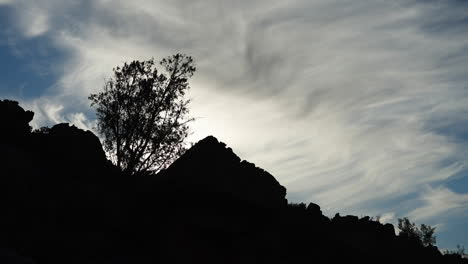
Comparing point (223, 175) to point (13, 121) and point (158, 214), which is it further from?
point (13, 121)

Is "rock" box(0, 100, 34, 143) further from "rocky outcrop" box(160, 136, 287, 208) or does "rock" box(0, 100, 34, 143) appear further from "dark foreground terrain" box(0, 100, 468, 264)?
"rocky outcrop" box(160, 136, 287, 208)

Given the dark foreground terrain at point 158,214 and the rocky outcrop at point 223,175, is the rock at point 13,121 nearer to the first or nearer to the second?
the dark foreground terrain at point 158,214

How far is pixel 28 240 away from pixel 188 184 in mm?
10335

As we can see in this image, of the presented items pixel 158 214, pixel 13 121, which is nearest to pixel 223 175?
pixel 158 214

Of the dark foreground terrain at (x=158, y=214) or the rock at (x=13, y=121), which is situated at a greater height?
the rock at (x=13, y=121)

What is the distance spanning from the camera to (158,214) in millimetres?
25359

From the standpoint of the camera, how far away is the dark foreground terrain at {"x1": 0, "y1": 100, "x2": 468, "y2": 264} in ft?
70.5

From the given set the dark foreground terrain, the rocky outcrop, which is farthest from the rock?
the rocky outcrop

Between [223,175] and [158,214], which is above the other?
[223,175]

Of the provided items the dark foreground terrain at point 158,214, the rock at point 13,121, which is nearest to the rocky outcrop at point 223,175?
the dark foreground terrain at point 158,214

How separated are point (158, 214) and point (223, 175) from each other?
17.0 feet

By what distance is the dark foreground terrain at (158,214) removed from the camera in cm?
2150

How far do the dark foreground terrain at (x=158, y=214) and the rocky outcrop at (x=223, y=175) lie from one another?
0.07 m

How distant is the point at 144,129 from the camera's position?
4366cm
